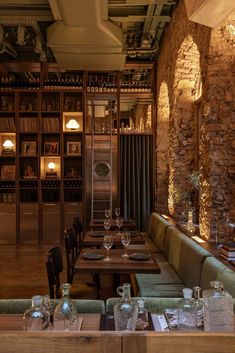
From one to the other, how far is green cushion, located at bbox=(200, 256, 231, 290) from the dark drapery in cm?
559

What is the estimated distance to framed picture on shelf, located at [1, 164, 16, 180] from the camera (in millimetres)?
9041

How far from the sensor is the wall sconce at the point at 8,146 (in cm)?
901

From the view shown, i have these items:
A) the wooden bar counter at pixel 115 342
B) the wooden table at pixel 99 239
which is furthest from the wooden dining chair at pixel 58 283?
the wooden bar counter at pixel 115 342

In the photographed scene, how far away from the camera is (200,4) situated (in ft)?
12.3

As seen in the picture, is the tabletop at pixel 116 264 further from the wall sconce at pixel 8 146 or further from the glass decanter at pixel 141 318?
the wall sconce at pixel 8 146

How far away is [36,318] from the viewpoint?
1.86m

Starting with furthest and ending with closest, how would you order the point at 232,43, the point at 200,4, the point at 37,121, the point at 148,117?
the point at 148,117 < the point at 37,121 < the point at 232,43 < the point at 200,4

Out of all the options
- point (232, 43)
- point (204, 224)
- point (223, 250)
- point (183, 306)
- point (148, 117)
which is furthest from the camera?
point (148, 117)

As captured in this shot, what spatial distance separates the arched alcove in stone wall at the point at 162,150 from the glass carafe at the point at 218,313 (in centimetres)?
672

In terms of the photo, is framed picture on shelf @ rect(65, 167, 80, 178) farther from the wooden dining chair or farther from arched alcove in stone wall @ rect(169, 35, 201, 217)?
the wooden dining chair

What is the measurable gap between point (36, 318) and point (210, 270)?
6.40 ft

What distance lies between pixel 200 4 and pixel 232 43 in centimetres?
101

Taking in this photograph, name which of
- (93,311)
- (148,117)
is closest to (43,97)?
(148,117)

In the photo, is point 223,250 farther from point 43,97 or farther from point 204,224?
point 43,97
